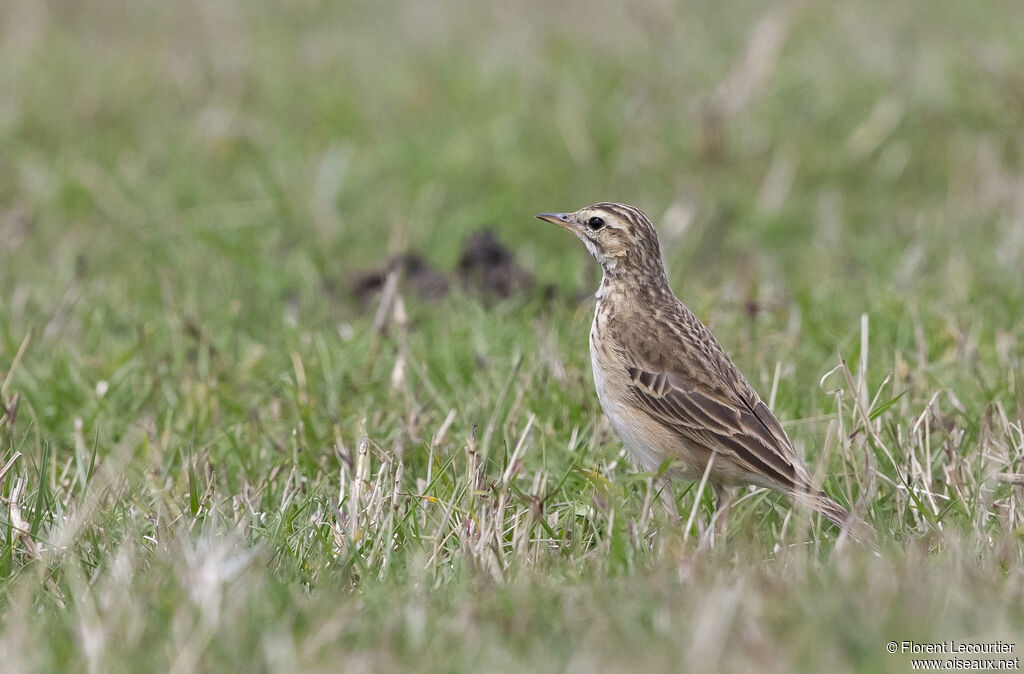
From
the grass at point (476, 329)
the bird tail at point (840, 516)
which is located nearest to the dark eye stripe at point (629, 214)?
the grass at point (476, 329)

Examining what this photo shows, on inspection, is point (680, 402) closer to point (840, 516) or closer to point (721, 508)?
point (721, 508)

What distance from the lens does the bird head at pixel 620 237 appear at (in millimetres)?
5512

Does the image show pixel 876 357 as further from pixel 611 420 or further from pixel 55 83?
pixel 55 83

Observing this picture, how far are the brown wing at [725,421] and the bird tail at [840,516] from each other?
53mm

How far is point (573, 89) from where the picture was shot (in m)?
10.6

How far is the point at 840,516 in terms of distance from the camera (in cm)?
438

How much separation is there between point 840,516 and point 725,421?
21.9 inches

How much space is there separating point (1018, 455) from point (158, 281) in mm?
4816

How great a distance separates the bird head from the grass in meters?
0.59

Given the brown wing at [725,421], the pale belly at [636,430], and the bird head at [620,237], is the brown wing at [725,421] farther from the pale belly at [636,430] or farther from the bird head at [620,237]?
the bird head at [620,237]

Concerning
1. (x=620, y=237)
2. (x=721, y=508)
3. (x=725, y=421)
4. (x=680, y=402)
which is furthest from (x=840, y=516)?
(x=620, y=237)

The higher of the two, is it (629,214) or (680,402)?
(629,214)

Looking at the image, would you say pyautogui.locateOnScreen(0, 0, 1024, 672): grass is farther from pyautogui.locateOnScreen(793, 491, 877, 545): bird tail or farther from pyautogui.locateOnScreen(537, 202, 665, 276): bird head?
pyautogui.locateOnScreen(537, 202, 665, 276): bird head

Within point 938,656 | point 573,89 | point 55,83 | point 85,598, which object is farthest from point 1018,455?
point 55,83
